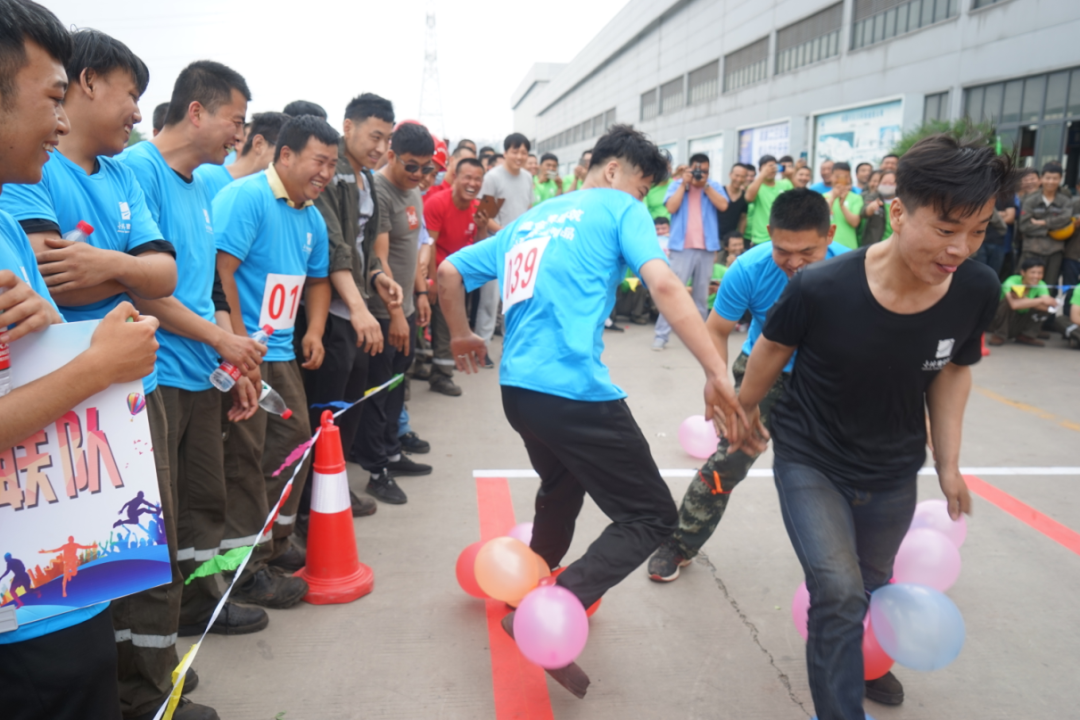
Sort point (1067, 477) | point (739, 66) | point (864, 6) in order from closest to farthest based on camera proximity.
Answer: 1. point (1067, 477)
2. point (864, 6)
3. point (739, 66)

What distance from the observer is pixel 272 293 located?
3312 mm

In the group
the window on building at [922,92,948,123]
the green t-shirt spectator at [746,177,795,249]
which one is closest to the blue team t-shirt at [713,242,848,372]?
the green t-shirt spectator at [746,177,795,249]

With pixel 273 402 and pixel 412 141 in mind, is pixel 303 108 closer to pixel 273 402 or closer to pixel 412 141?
pixel 412 141

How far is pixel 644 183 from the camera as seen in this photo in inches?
115

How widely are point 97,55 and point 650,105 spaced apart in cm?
4880

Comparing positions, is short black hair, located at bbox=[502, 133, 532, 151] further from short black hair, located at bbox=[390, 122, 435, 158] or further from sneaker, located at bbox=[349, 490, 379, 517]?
sneaker, located at bbox=[349, 490, 379, 517]

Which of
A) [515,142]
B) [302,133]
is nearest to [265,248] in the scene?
[302,133]

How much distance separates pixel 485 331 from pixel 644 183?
533 centimetres

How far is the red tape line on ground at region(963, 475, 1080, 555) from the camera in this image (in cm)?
407

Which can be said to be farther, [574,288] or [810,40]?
[810,40]

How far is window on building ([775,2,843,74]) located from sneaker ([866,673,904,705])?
2597 centimetres

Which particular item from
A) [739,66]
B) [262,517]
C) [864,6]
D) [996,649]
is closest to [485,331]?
[262,517]

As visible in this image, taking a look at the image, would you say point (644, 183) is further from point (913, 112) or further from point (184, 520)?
point (913, 112)

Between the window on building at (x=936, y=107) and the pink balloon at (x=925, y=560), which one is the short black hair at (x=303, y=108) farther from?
the window on building at (x=936, y=107)
